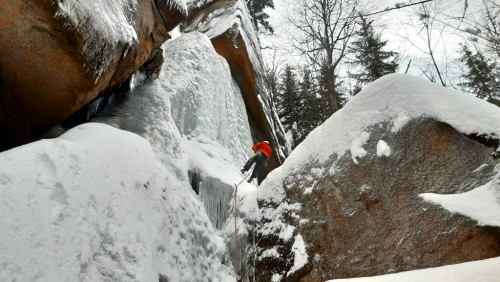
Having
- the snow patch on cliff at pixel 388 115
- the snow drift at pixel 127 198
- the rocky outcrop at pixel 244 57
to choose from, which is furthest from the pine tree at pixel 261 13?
the snow patch on cliff at pixel 388 115

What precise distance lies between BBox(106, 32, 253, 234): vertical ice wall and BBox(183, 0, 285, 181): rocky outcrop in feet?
3.37

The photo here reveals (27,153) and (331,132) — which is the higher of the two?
(331,132)

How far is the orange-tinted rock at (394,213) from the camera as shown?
273cm

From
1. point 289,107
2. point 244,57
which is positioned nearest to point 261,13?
point 289,107

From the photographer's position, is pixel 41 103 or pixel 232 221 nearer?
pixel 41 103

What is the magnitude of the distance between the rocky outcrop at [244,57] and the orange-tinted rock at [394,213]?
558 centimetres

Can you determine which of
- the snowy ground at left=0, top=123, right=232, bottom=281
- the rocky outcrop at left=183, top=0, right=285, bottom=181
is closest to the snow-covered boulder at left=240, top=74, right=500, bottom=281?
the snowy ground at left=0, top=123, right=232, bottom=281

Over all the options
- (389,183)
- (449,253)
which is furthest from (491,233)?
(389,183)

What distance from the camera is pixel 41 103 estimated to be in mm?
3350

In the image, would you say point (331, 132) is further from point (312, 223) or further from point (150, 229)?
point (150, 229)

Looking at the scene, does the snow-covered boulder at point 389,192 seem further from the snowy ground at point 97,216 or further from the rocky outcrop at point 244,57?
the rocky outcrop at point 244,57

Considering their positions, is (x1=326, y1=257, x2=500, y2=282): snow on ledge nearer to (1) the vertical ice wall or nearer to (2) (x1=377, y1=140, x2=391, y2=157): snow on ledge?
(2) (x1=377, y1=140, x2=391, y2=157): snow on ledge

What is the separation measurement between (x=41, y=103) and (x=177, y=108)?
2.47m

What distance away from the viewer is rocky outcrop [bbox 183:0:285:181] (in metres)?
8.90
